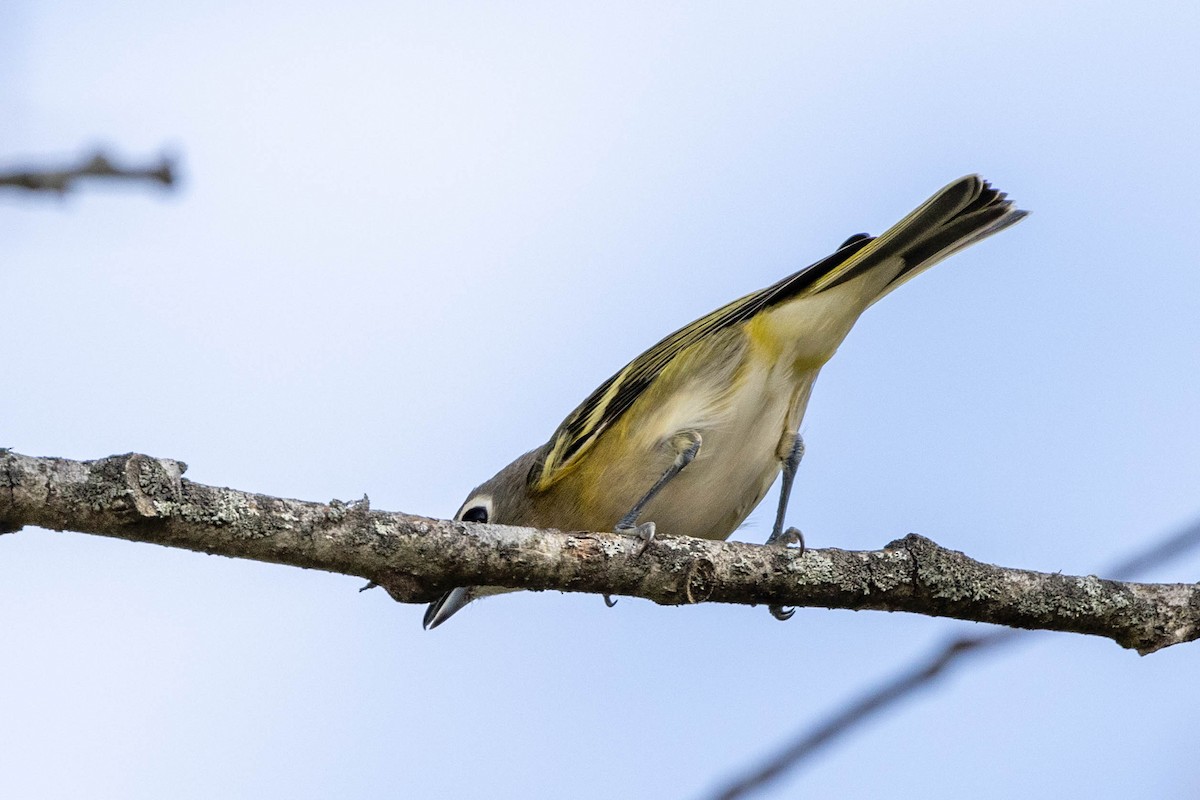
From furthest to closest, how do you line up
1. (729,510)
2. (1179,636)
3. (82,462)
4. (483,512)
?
(483,512) → (729,510) → (1179,636) → (82,462)

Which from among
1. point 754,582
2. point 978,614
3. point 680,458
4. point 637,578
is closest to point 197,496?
point 637,578

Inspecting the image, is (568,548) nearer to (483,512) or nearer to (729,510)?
(729,510)

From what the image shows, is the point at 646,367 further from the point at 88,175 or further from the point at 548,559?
the point at 88,175

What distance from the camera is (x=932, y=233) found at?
5051 millimetres

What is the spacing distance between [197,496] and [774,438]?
302cm

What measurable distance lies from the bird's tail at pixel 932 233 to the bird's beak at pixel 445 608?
203 centimetres

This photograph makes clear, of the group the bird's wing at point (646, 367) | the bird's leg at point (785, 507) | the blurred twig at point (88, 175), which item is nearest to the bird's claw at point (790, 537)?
the bird's leg at point (785, 507)

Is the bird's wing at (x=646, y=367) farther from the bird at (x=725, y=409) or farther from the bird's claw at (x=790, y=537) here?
the bird's claw at (x=790, y=537)

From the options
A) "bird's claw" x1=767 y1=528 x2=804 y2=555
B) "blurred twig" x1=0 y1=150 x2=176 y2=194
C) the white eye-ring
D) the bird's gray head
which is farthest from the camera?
the white eye-ring

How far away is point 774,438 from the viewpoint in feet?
18.0

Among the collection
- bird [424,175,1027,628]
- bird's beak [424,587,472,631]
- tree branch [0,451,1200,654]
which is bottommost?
tree branch [0,451,1200,654]

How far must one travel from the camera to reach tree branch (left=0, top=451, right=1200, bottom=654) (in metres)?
2.92

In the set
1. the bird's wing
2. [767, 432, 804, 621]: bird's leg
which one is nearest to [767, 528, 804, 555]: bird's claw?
[767, 432, 804, 621]: bird's leg

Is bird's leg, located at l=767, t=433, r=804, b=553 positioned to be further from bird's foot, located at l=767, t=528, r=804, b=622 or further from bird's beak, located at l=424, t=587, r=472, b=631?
bird's beak, located at l=424, t=587, r=472, b=631
